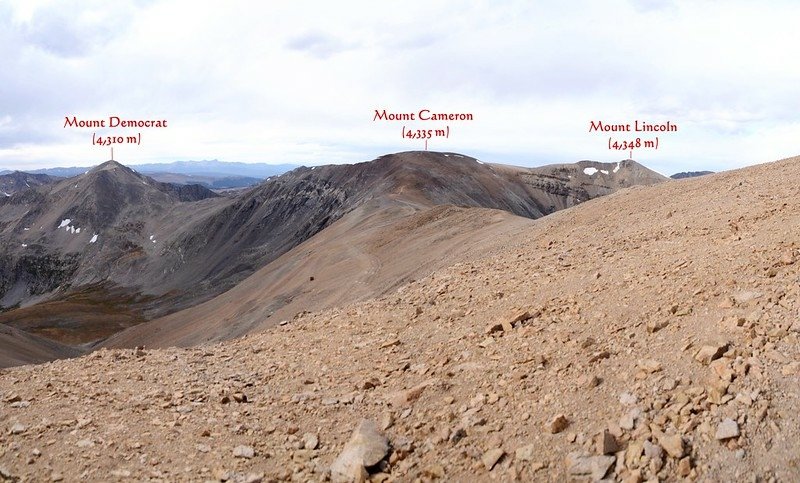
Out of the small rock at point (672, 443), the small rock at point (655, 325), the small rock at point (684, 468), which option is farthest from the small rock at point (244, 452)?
the small rock at point (655, 325)

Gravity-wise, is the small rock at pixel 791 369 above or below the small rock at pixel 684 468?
above

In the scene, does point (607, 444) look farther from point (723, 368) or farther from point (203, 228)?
point (203, 228)

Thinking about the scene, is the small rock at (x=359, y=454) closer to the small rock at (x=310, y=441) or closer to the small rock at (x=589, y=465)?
the small rock at (x=310, y=441)

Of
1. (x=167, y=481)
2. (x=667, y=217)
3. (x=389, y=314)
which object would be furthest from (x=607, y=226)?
(x=167, y=481)

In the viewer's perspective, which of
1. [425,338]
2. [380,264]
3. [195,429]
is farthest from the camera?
[380,264]

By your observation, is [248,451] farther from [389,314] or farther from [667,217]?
[667,217]

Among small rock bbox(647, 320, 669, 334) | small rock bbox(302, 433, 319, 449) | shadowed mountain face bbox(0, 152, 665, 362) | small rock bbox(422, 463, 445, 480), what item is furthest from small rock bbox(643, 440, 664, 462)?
shadowed mountain face bbox(0, 152, 665, 362)

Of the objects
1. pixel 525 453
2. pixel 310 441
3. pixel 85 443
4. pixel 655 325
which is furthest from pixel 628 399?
pixel 85 443
